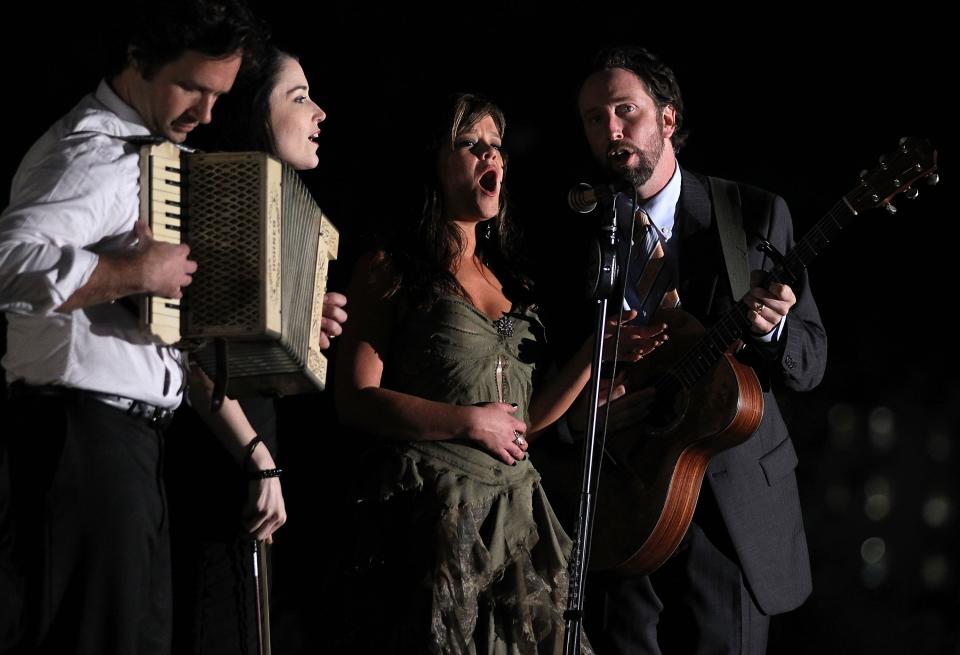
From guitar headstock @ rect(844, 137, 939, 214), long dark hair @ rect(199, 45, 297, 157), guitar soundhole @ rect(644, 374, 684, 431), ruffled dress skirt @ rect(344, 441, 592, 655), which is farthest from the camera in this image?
guitar soundhole @ rect(644, 374, 684, 431)

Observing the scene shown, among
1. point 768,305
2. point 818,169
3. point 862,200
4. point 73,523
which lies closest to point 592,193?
point 768,305

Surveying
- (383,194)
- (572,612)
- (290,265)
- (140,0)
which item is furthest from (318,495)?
(140,0)

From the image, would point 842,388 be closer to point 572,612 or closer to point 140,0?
point 572,612

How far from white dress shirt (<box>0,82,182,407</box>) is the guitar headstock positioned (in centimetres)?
183

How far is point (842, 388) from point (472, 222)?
6.00ft

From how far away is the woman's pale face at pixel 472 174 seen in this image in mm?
3090

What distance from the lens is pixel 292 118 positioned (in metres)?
2.86

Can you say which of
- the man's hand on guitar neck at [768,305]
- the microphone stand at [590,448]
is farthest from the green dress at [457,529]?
the man's hand on guitar neck at [768,305]

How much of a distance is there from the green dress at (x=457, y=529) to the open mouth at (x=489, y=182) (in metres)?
0.37

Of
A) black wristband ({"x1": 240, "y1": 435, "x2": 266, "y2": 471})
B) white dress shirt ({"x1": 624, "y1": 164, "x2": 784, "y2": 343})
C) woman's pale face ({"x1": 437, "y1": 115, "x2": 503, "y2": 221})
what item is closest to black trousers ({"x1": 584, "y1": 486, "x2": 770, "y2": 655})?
white dress shirt ({"x1": 624, "y1": 164, "x2": 784, "y2": 343})

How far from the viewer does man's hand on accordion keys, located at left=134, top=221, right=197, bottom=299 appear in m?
1.92

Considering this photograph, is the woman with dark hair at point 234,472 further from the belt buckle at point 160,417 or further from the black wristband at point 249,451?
the belt buckle at point 160,417

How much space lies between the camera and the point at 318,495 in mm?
3598

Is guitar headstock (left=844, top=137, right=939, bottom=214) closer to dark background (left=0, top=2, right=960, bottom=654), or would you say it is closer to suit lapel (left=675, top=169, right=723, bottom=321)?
suit lapel (left=675, top=169, right=723, bottom=321)
